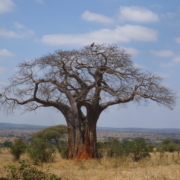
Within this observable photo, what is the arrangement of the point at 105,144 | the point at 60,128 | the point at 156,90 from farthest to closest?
the point at 60,128, the point at 105,144, the point at 156,90

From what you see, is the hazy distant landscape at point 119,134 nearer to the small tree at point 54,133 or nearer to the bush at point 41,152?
the small tree at point 54,133

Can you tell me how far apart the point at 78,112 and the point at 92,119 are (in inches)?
24.5

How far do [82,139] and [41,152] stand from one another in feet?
5.83

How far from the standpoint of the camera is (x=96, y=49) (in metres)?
12.2

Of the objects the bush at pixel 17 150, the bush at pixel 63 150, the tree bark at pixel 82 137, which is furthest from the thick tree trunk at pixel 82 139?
the bush at pixel 17 150

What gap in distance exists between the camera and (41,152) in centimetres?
1266

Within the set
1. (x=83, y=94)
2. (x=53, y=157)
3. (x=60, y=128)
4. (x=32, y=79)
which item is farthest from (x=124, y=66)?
(x=60, y=128)

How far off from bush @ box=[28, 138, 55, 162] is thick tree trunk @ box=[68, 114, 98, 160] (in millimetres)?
903

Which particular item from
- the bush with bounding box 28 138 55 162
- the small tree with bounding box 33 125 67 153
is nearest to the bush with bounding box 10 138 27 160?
the bush with bounding box 28 138 55 162

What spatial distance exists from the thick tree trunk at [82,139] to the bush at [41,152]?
903 mm

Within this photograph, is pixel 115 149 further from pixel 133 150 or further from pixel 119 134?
pixel 119 134

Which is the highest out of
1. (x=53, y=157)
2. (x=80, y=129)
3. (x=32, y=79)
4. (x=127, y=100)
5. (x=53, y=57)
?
(x=53, y=57)

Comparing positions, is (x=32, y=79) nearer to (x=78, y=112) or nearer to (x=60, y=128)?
(x=78, y=112)

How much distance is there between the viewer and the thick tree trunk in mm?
12188
